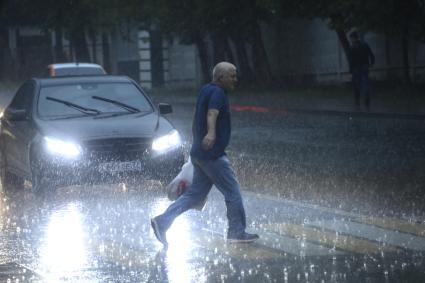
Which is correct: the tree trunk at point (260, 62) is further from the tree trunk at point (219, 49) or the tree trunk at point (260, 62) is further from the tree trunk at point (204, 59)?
the tree trunk at point (204, 59)

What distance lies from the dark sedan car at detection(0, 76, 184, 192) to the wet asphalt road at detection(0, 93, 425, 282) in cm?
35

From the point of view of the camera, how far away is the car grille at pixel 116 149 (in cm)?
1502

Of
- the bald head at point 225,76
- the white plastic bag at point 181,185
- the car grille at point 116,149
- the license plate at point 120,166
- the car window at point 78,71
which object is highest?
the bald head at point 225,76

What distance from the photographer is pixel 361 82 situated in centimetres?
3250

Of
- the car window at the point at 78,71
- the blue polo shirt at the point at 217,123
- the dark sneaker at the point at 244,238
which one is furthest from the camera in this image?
the car window at the point at 78,71

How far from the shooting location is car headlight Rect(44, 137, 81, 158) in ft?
49.1

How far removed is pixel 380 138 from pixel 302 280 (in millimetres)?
13840

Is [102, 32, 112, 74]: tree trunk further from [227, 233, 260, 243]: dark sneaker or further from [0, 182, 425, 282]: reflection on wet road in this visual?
[227, 233, 260, 243]: dark sneaker

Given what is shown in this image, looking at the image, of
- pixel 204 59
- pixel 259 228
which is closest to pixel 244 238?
pixel 259 228

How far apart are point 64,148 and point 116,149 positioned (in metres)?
0.61

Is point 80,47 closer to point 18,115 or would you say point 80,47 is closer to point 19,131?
point 19,131

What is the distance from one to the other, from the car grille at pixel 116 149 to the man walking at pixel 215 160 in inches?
145

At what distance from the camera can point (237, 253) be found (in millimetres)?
10633

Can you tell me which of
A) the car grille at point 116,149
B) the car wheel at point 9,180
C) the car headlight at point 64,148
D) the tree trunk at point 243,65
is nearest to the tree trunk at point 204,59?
the tree trunk at point 243,65
